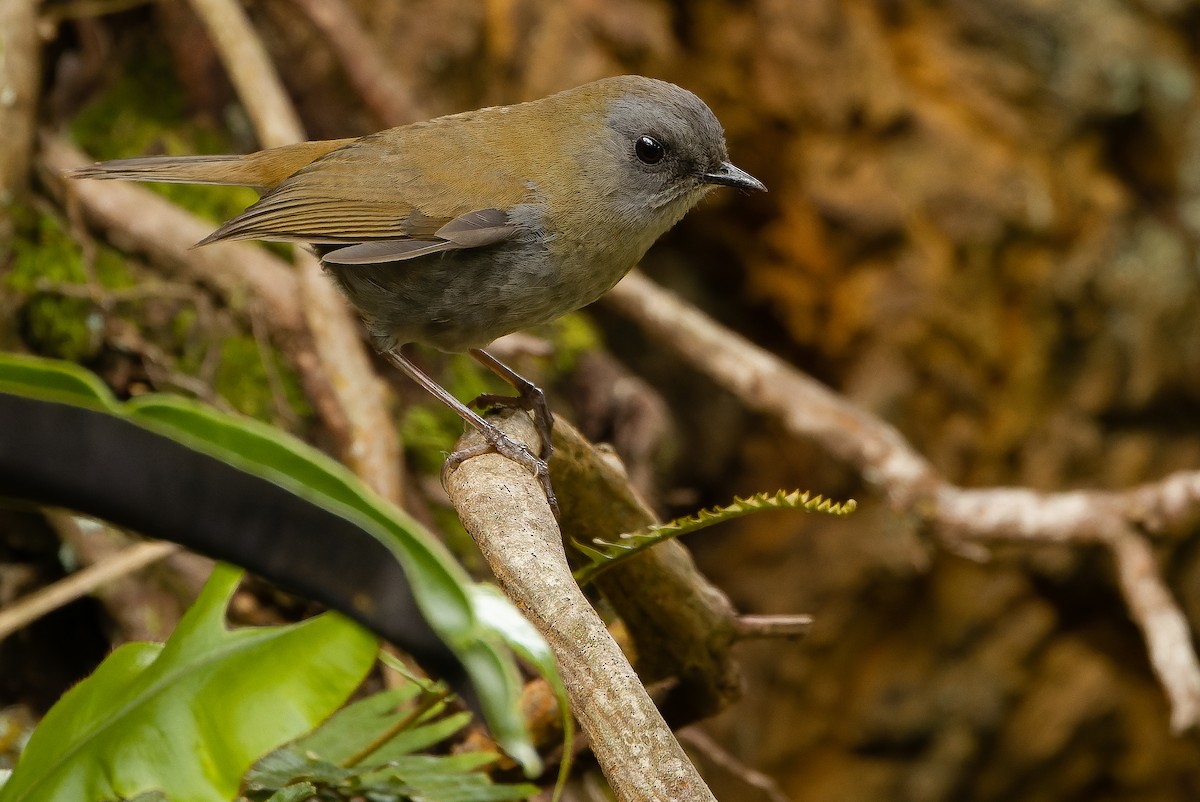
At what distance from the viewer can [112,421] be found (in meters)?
1.12

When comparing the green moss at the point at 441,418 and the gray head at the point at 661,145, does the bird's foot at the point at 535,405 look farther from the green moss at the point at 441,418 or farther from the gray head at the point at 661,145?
the green moss at the point at 441,418

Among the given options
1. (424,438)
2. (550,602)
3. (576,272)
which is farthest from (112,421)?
(424,438)

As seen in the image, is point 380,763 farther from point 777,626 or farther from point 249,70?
point 249,70

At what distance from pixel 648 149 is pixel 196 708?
1915 mm

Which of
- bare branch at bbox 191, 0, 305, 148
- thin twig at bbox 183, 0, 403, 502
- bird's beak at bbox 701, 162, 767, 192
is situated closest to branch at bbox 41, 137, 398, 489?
thin twig at bbox 183, 0, 403, 502

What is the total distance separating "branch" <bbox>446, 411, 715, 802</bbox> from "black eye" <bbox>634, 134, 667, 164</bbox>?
130 centimetres

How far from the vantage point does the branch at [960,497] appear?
3.17 m

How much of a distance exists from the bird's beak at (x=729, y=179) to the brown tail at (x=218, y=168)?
1.00 metres

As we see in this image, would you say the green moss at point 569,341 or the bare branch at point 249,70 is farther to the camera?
the green moss at point 569,341

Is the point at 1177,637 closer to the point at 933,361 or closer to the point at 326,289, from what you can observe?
the point at 933,361

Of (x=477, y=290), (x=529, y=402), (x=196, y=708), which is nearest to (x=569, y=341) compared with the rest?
(x=477, y=290)

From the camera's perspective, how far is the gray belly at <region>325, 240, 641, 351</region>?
267 cm

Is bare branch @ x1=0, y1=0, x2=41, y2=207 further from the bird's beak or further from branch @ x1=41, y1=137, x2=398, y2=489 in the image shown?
the bird's beak

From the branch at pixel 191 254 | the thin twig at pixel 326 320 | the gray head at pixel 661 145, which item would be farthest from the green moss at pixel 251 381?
the gray head at pixel 661 145
